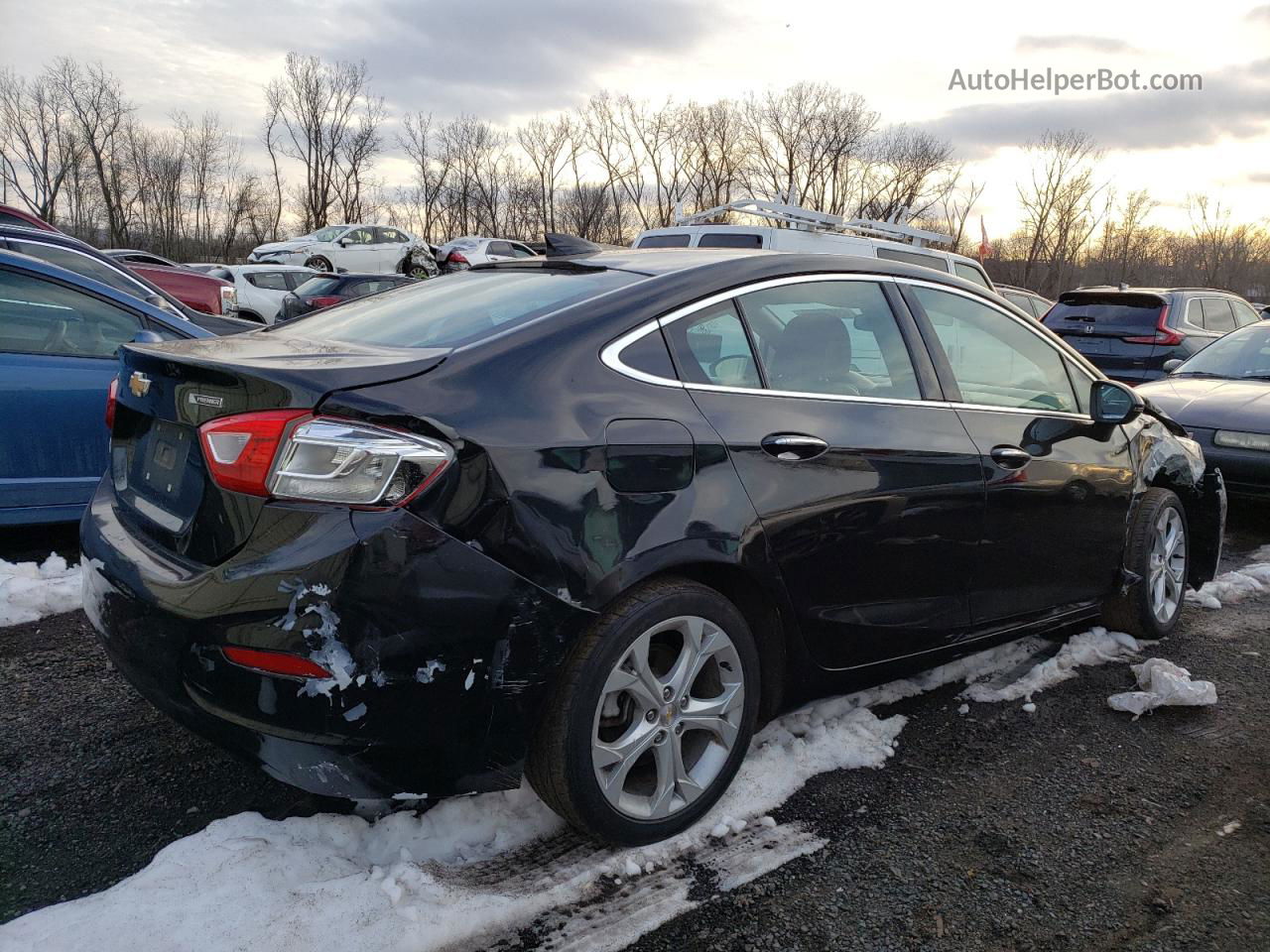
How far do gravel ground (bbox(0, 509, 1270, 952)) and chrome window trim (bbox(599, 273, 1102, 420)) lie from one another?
111 centimetres

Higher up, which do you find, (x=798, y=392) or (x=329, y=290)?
(x=329, y=290)

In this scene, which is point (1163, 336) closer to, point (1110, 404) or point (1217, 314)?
point (1217, 314)

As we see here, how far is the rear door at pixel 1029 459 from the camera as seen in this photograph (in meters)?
3.25

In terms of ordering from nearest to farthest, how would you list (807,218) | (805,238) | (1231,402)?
(1231,402)
(805,238)
(807,218)

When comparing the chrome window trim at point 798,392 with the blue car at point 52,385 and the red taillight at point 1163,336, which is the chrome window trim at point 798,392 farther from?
the red taillight at point 1163,336

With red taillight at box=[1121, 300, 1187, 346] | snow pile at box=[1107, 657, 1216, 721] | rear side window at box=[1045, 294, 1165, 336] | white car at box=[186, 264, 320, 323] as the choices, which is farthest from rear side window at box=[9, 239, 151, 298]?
red taillight at box=[1121, 300, 1187, 346]

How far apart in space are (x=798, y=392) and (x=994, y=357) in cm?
112

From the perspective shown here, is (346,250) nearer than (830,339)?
No

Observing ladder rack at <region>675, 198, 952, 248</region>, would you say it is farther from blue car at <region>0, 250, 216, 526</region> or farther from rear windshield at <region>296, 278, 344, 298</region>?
rear windshield at <region>296, 278, 344, 298</region>

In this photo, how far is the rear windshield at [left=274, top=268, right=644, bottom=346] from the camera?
2.58 m

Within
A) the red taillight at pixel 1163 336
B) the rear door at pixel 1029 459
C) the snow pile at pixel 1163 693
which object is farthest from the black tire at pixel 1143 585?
the red taillight at pixel 1163 336

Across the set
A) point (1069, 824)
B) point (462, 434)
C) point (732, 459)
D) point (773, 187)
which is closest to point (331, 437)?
point (462, 434)

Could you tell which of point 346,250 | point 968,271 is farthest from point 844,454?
point 346,250

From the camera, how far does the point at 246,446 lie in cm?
215
